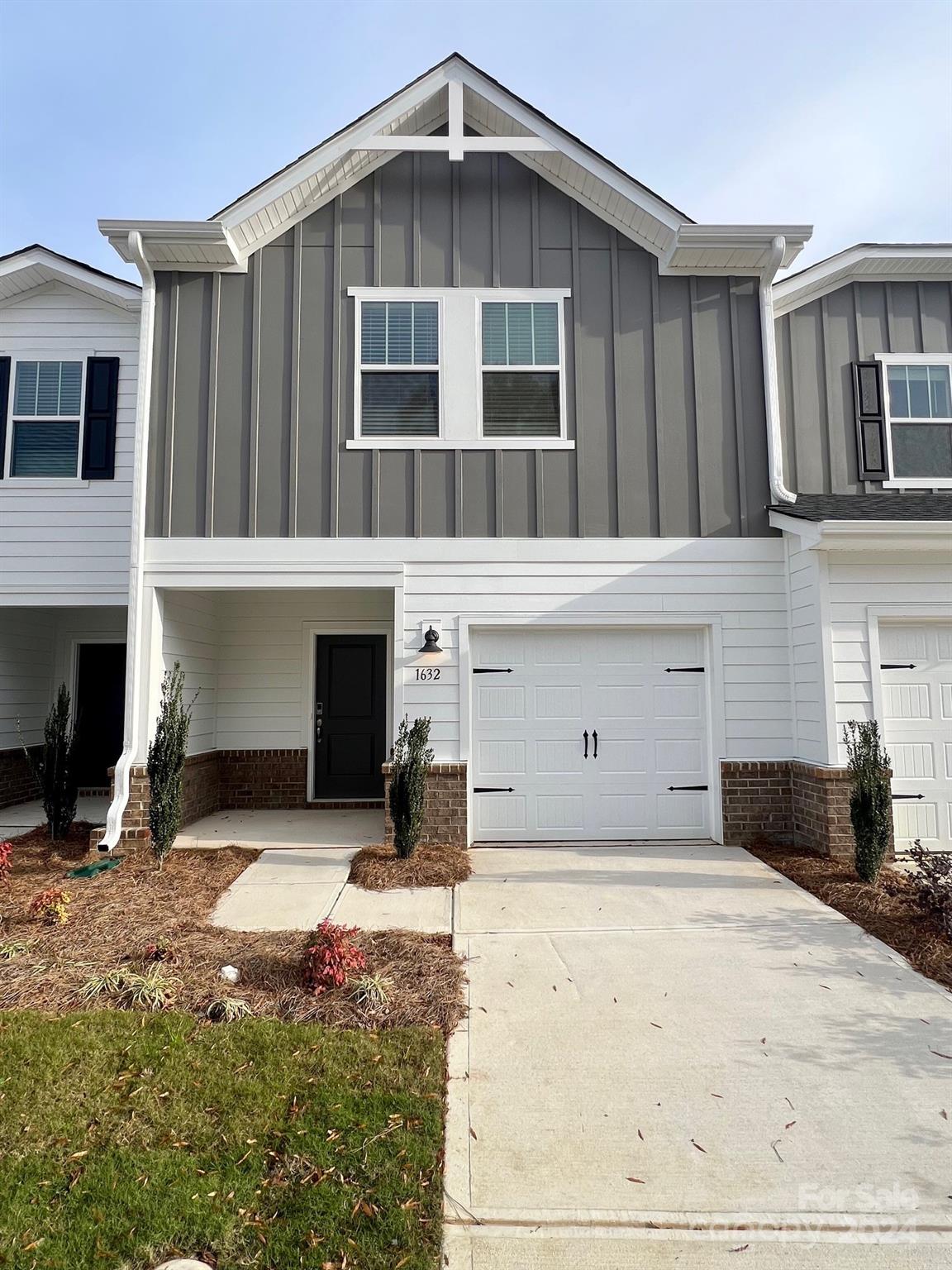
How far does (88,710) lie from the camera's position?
980 centimetres

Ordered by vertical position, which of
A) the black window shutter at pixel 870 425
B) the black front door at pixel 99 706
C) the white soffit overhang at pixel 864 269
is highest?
the white soffit overhang at pixel 864 269

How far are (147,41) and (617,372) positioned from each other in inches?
237

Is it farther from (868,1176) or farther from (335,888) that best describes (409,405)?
(868,1176)

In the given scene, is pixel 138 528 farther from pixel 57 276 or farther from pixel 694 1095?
pixel 694 1095

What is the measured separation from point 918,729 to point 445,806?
4.51m

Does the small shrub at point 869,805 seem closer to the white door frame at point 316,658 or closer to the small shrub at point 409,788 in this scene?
the small shrub at point 409,788

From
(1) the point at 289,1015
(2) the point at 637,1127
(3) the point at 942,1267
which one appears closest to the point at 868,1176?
(3) the point at 942,1267

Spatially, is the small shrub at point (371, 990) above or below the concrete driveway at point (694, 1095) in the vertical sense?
above

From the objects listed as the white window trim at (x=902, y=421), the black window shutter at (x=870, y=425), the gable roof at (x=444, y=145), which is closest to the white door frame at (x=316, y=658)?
the gable roof at (x=444, y=145)

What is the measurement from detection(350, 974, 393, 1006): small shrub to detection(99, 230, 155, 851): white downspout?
13.0 feet

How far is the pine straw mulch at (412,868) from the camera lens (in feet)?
19.3

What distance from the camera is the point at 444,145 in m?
7.11

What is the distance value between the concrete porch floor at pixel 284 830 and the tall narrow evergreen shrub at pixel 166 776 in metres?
0.64

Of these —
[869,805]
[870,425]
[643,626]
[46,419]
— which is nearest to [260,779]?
[46,419]
